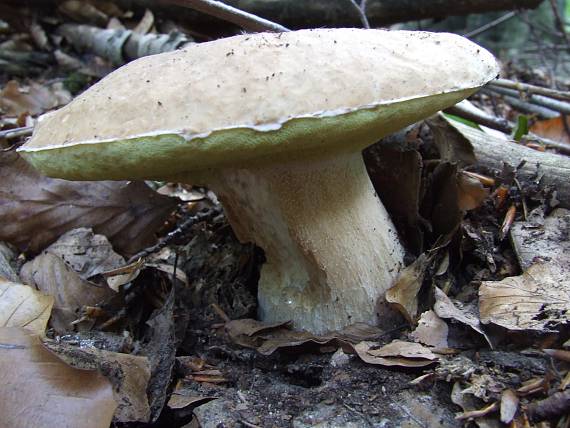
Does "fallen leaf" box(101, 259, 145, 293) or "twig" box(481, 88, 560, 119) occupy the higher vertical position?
"fallen leaf" box(101, 259, 145, 293)

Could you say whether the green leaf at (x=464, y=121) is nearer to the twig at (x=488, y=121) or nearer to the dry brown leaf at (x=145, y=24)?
the twig at (x=488, y=121)

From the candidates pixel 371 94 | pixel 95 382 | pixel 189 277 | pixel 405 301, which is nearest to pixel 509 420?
pixel 405 301

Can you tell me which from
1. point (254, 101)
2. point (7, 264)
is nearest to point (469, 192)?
point (254, 101)

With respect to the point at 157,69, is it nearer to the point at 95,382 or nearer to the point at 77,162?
the point at 77,162

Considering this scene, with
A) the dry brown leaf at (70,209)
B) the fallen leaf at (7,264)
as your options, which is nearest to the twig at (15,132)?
the dry brown leaf at (70,209)

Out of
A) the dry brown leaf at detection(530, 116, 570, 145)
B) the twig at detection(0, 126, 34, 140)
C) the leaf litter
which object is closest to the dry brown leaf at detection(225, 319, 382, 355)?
the leaf litter

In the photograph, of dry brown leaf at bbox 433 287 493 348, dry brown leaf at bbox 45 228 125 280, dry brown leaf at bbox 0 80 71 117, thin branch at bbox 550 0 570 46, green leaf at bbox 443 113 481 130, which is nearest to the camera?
dry brown leaf at bbox 433 287 493 348

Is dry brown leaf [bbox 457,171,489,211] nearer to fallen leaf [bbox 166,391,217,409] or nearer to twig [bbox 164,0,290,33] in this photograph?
twig [bbox 164,0,290,33]
